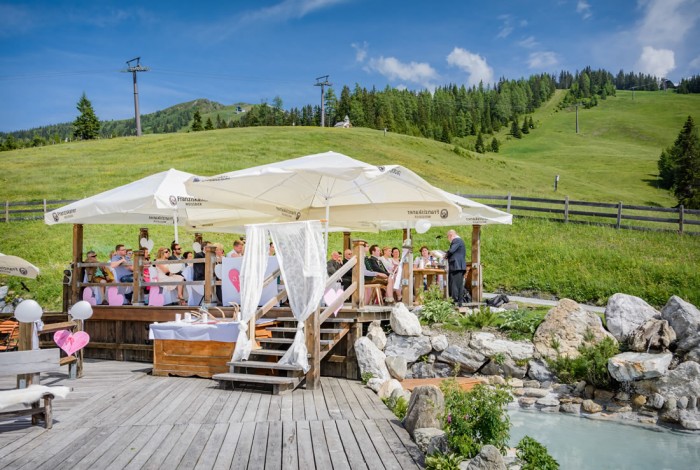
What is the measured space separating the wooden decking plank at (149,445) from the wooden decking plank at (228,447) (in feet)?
2.14

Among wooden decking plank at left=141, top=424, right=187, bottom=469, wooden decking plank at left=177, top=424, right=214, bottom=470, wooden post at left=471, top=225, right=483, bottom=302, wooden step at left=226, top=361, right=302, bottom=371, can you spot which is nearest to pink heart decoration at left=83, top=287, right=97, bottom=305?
wooden step at left=226, top=361, right=302, bottom=371

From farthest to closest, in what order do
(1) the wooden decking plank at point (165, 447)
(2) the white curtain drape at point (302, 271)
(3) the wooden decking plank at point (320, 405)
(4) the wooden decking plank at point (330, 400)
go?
(2) the white curtain drape at point (302, 271) < (4) the wooden decking plank at point (330, 400) < (3) the wooden decking plank at point (320, 405) < (1) the wooden decking plank at point (165, 447)

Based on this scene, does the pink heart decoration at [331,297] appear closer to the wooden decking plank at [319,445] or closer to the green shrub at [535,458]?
the wooden decking plank at [319,445]

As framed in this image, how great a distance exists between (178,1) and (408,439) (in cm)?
5268

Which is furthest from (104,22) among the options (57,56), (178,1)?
(57,56)

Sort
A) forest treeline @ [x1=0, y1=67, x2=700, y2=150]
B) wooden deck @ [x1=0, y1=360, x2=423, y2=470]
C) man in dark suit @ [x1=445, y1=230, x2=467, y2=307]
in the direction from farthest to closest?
forest treeline @ [x1=0, y1=67, x2=700, y2=150]
man in dark suit @ [x1=445, y1=230, x2=467, y2=307]
wooden deck @ [x1=0, y1=360, x2=423, y2=470]

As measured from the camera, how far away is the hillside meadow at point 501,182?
17.1 m

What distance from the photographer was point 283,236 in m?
8.34

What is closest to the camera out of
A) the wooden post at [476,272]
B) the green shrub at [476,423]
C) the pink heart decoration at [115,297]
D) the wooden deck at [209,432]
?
the wooden deck at [209,432]

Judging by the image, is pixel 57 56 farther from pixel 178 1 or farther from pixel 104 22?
pixel 178 1

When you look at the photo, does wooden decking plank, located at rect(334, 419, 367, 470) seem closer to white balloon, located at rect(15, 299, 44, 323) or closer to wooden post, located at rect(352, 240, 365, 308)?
wooden post, located at rect(352, 240, 365, 308)

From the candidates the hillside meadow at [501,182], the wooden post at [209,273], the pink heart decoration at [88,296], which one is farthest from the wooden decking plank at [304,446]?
the hillside meadow at [501,182]

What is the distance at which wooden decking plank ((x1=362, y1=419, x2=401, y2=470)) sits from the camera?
4.99 m

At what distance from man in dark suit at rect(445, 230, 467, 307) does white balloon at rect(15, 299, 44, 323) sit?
813 centimetres
